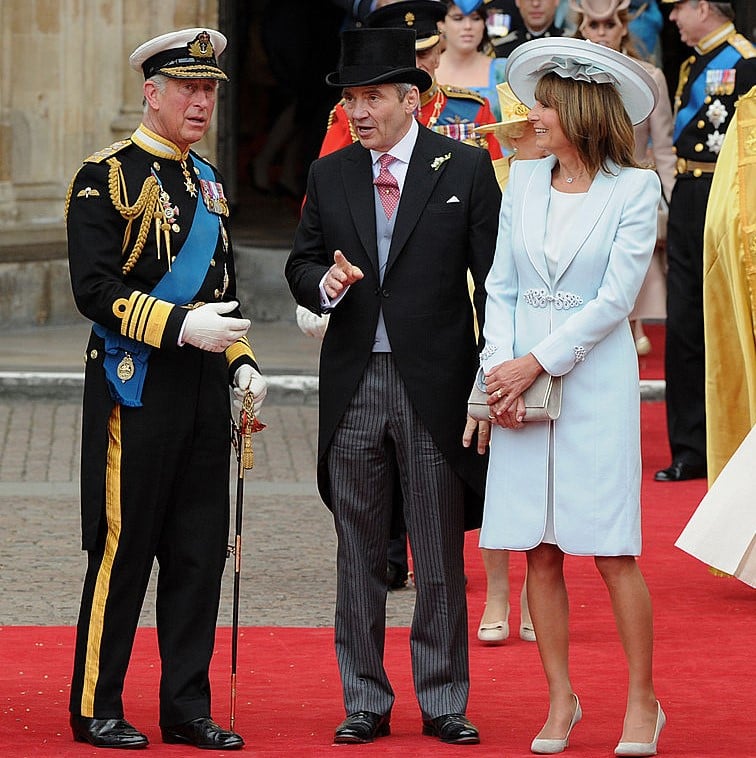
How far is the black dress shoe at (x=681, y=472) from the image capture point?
9195mm

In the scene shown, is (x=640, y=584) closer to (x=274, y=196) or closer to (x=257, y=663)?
(x=257, y=663)

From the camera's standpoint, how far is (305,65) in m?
17.6

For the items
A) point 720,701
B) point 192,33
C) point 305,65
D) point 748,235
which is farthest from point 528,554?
point 305,65

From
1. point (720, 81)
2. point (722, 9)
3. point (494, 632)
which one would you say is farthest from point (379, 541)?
point (722, 9)

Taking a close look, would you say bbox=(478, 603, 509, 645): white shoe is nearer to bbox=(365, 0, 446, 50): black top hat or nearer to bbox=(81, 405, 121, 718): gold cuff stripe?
bbox=(81, 405, 121, 718): gold cuff stripe

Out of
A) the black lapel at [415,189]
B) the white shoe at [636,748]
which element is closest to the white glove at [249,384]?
the black lapel at [415,189]

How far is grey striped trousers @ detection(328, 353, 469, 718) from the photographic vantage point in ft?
17.6

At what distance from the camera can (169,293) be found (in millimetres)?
5223

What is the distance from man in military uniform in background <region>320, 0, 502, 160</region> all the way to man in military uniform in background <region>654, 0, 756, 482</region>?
1991 millimetres

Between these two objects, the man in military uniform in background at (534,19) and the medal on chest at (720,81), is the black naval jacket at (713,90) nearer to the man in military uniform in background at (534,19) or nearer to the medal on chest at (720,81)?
the medal on chest at (720,81)

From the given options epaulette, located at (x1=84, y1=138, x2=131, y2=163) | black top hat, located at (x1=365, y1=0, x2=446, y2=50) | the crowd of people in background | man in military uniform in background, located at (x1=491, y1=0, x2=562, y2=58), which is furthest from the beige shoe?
epaulette, located at (x1=84, y1=138, x2=131, y2=163)

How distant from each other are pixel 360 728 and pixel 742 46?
4.78 meters

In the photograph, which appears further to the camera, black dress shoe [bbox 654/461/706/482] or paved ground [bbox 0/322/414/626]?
black dress shoe [bbox 654/461/706/482]

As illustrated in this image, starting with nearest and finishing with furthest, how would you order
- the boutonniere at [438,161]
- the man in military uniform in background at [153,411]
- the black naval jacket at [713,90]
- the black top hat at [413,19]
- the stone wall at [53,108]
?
the man in military uniform in background at [153,411], the boutonniere at [438,161], the black top hat at [413,19], the black naval jacket at [713,90], the stone wall at [53,108]
